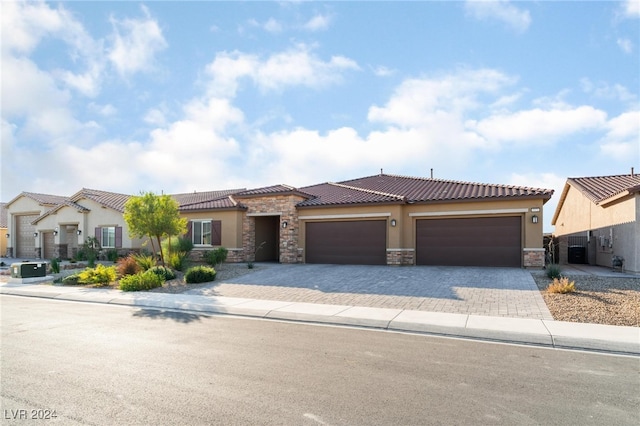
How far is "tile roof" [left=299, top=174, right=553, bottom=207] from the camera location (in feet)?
62.0

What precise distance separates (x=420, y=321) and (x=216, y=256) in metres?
13.9

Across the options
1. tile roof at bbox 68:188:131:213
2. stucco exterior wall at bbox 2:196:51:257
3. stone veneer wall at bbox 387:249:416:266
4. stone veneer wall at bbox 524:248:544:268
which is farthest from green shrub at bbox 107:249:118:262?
stone veneer wall at bbox 524:248:544:268

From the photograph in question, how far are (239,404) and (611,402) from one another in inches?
180

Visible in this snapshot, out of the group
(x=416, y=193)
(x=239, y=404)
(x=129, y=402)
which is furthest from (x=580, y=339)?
(x=416, y=193)

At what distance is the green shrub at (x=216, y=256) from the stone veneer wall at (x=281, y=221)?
1.94 meters

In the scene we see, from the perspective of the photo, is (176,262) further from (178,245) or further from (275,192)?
(275,192)

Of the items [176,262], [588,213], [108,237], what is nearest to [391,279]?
[176,262]

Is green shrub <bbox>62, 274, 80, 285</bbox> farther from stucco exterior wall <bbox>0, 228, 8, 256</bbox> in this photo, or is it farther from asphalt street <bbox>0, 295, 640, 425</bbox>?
stucco exterior wall <bbox>0, 228, 8, 256</bbox>

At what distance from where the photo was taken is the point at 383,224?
811 inches

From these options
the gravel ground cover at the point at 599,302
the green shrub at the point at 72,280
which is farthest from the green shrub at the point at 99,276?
the gravel ground cover at the point at 599,302

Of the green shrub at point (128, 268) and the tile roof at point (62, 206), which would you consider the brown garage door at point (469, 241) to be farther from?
the tile roof at point (62, 206)

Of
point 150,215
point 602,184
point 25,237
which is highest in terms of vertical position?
point 602,184

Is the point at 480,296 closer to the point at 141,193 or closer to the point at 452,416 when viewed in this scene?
the point at 452,416

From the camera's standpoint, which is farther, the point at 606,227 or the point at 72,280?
the point at 606,227
